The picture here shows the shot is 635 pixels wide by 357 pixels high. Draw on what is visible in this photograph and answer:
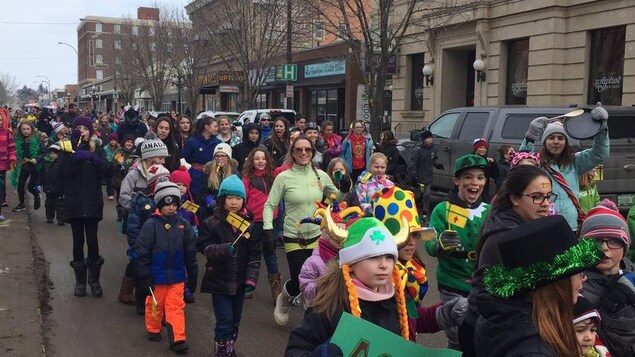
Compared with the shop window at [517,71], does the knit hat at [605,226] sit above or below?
below

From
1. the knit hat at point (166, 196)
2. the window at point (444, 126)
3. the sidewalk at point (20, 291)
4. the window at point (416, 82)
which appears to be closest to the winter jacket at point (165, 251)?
the knit hat at point (166, 196)

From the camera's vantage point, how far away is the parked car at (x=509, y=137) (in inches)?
377

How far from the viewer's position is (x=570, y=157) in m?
5.32

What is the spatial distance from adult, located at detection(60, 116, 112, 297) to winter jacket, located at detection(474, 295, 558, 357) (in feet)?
17.9

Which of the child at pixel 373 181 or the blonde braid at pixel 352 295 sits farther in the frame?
the child at pixel 373 181

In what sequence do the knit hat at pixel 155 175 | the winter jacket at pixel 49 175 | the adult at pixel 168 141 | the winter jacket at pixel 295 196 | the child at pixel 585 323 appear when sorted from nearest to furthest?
1. the child at pixel 585 323
2. the winter jacket at pixel 295 196
3. the knit hat at pixel 155 175
4. the adult at pixel 168 141
5. the winter jacket at pixel 49 175

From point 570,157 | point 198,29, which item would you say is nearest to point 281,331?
point 570,157

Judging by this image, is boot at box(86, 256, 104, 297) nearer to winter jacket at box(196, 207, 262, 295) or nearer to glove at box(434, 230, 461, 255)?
winter jacket at box(196, 207, 262, 295)

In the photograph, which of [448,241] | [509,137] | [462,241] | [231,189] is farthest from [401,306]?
[509,137]

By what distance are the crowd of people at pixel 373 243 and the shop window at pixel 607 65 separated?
30.6 feet

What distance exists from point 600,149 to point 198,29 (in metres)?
28.1

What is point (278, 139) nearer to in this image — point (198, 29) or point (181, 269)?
point (181, 269)

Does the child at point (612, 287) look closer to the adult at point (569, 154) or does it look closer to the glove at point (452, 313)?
the glove at point (452, 313)

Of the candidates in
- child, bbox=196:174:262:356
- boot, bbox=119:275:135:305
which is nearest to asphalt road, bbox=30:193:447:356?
boot, bbox=119:275:135:305
